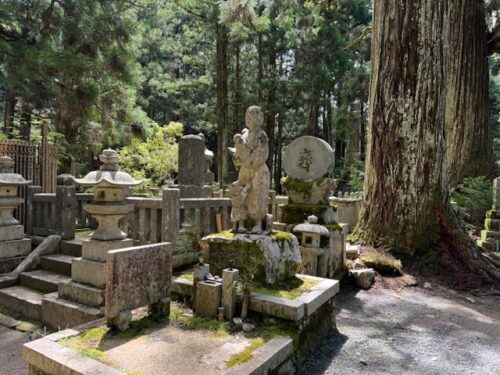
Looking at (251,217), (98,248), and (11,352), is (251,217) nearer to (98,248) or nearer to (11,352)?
(98,248)

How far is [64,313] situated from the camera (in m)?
5.10

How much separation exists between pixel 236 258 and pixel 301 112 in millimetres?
20841

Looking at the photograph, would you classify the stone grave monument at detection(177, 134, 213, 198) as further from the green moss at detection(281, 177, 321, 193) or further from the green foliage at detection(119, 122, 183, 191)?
the green foliage at detection(119, 122, 183, 191)

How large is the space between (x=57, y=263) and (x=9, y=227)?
4.21ft

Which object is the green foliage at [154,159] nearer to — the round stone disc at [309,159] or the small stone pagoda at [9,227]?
the small stone pagoda at [9,227]

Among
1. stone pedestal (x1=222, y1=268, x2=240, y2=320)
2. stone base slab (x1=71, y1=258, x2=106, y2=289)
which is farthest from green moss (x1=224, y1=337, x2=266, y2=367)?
stone base slab (x1=71, y1=258, x2=106, y2=289)

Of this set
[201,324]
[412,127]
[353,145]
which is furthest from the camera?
[353,145]

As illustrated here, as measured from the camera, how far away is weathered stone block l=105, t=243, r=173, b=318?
3512mm

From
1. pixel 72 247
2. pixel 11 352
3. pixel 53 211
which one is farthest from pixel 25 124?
pixel 11 352

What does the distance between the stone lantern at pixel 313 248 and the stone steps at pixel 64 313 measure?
3113 millimetres

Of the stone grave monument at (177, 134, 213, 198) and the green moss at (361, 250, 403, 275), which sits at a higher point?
the stone grave monument at (177, 134, 213, 198)

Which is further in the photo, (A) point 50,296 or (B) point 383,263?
(B) point 383,263

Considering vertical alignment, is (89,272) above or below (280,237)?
below

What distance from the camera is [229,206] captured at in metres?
7.23
